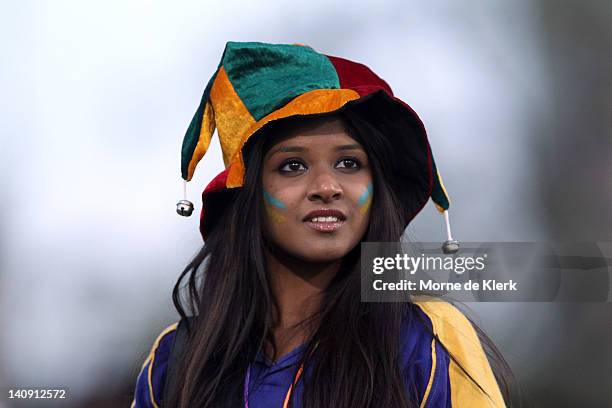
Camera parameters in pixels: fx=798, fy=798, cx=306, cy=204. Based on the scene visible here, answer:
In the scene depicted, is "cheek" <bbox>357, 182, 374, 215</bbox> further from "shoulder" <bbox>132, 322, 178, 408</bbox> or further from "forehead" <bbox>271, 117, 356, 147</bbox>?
"shoulder" <bbox>132, 322, 178, 408</bbox>

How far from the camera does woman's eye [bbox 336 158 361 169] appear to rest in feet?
3.82

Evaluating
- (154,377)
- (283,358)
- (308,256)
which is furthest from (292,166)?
(154,377)

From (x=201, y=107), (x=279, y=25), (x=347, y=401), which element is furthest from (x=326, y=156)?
(x=279, y=25)

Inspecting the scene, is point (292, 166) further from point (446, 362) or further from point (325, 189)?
point (446, 362)

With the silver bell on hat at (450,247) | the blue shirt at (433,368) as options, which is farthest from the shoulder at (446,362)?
the silver bell on hat at (450,247)

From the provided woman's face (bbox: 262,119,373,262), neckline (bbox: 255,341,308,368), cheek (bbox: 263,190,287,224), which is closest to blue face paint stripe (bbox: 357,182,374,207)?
woman's face (bbox: 262,119,373,262)

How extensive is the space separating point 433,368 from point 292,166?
0.35 metres

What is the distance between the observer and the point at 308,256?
1.15 metres

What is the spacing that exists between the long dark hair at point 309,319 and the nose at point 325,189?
0.09 m

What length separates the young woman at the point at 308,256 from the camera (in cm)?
111

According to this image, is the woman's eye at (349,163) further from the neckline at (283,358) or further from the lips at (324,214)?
the neckline at (283,358)

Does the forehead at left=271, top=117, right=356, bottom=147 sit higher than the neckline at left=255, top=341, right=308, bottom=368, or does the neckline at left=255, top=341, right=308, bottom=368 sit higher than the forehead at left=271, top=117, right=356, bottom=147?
the forehead at left=271, top=117, right=356, bottom=147

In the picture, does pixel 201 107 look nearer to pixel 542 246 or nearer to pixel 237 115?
pixel 237 115

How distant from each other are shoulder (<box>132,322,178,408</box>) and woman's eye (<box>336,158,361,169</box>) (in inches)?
15.9
